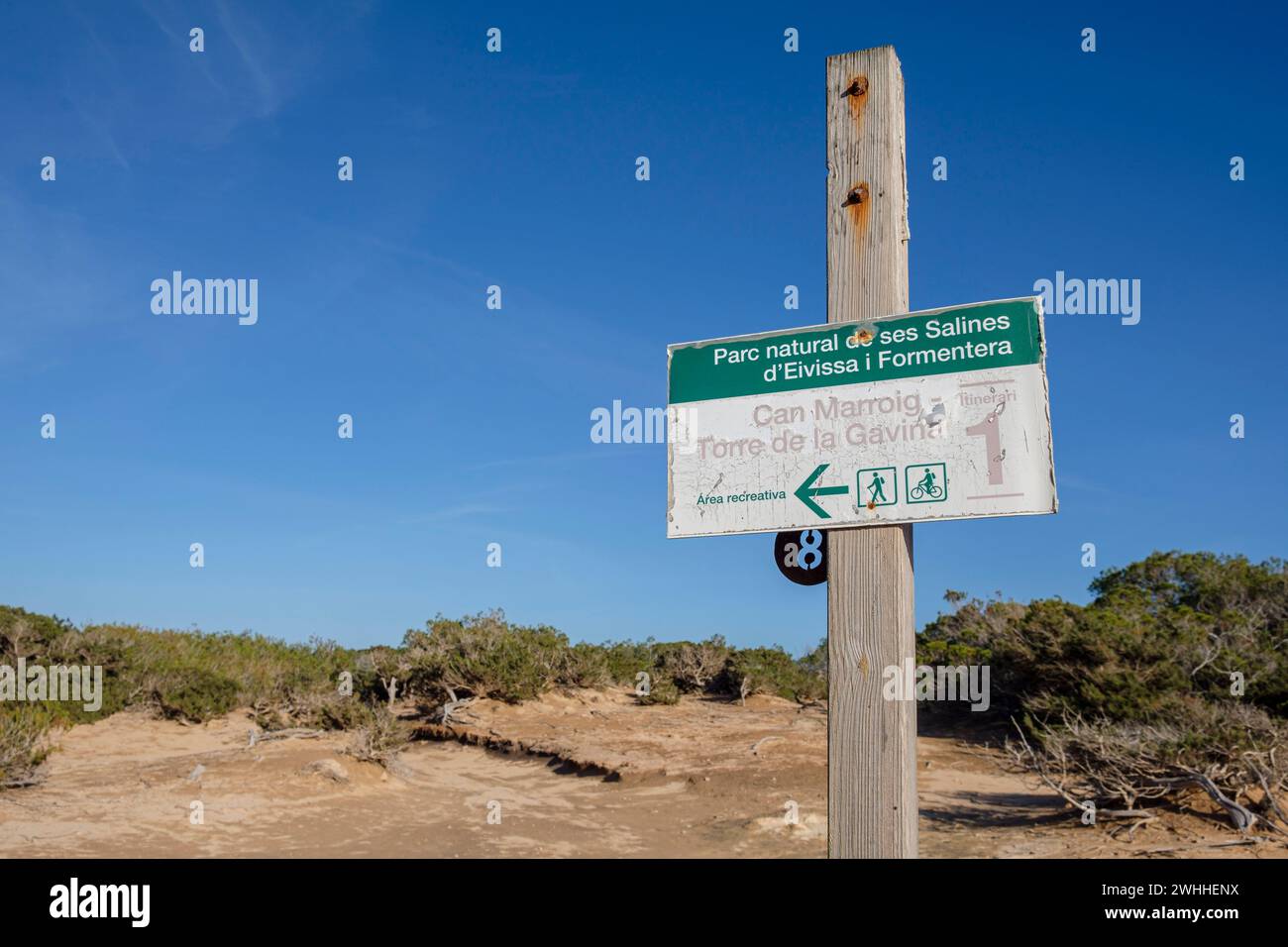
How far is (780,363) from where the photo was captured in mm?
2783

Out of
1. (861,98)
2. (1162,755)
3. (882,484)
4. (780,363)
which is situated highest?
(861,98)

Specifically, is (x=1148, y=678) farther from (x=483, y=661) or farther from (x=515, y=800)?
(x=483, y=661)

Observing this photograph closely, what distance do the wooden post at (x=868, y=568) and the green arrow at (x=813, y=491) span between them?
0.31ft

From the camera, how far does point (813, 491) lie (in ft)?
8.79

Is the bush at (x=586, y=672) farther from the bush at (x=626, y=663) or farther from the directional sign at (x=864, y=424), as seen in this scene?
the directional sign at (x=864, y=424)

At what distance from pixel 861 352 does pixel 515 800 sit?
36.4ft

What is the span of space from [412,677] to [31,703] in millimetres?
7493

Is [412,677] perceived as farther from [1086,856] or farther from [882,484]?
[882,484]

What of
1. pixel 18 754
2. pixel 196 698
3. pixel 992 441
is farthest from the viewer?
pixel 196 698

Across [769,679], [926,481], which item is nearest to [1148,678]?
[769,679]

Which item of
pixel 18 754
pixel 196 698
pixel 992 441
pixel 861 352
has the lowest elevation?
pixel 196 698

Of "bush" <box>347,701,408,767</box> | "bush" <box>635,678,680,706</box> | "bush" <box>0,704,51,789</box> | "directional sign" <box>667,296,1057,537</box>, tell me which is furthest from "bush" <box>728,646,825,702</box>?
"directional sign" <box>667,296,1057,537</box>

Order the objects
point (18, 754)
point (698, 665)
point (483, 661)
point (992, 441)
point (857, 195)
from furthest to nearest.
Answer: point (698, 665) < point (483, 661) < point (18, 754) < point (857, 195) < point (992, 441)
